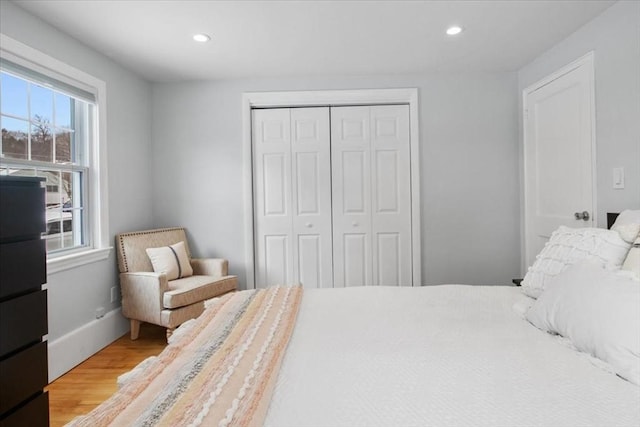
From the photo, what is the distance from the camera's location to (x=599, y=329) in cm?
111

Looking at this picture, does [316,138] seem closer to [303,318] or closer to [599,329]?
[303,318]

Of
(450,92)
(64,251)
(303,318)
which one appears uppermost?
(450,92)

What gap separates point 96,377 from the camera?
2480 mm

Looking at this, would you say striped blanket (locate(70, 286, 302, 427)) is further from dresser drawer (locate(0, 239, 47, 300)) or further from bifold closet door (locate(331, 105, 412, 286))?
bifold closet door (locate(331, 105, 412, 286))

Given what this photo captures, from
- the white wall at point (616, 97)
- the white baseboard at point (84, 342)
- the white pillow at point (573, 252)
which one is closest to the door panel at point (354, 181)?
the white wall at point (616, 97)

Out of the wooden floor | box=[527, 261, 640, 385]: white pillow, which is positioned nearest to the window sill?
the wooden floor

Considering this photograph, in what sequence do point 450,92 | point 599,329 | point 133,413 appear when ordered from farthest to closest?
point 450,92, point 599,329, point 133,413

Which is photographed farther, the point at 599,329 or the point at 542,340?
the point at 542,340

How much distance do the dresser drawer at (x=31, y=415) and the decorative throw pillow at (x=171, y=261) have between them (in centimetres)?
227

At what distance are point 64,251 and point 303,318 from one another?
2152mm

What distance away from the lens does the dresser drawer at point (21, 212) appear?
0.88 metres

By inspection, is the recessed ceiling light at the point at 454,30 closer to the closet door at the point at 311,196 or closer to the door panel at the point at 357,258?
the closet door at the point at 311,196

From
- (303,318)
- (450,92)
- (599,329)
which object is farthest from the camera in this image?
(450,92)

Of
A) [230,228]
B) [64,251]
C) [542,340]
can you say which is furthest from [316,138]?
[542,340]
